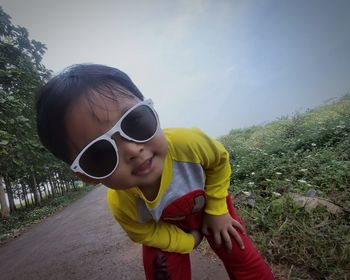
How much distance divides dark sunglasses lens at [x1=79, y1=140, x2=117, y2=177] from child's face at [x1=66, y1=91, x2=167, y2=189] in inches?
1.3

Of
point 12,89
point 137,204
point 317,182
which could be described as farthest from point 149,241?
point 12,89

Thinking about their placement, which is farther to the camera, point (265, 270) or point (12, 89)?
point (12, 89)

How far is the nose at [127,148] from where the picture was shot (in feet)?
4.18

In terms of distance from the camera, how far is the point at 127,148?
1.28m

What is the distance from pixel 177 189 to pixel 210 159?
0.27 metres

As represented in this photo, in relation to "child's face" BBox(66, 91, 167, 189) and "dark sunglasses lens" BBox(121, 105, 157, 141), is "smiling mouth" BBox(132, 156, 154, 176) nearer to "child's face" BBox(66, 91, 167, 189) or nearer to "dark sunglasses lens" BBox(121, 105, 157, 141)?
"child's face" BBox(66, 91, 167, 189)

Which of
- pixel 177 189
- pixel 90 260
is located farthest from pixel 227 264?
pixel 90 260

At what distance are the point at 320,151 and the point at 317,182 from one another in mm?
1545

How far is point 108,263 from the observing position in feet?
12.7

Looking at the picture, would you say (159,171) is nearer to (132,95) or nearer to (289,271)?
(132,95)

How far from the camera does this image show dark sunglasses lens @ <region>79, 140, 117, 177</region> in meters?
1.25

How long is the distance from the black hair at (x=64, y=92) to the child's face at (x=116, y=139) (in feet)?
0.14

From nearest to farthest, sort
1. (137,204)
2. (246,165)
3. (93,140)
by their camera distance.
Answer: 1. (93,140)
2. (137,204)
3. (246,165)

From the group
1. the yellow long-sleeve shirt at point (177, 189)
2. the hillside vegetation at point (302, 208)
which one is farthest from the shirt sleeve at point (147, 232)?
the hillside vegetation at point (302, 208)
